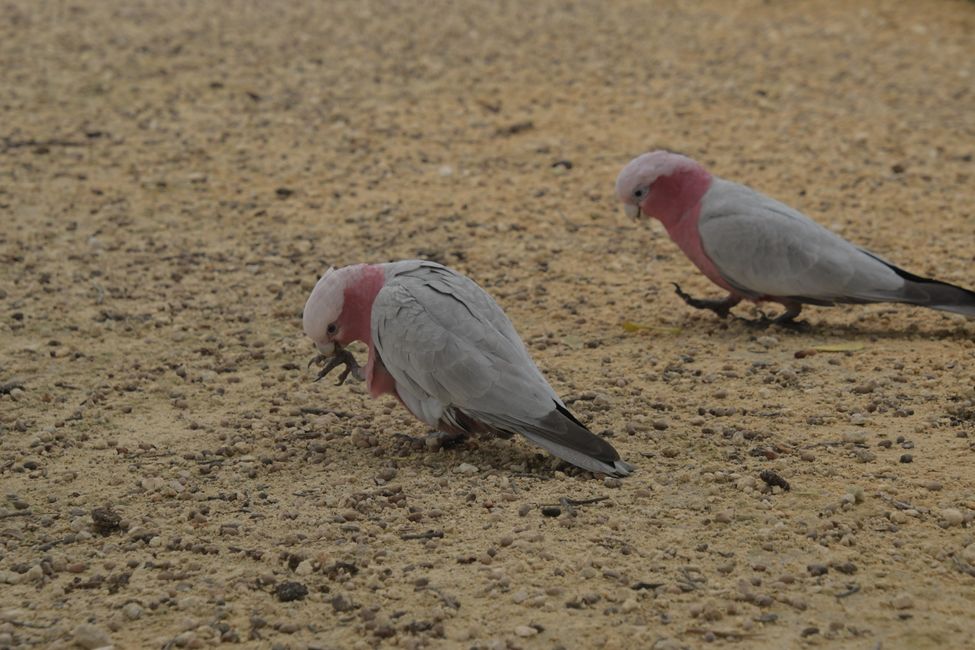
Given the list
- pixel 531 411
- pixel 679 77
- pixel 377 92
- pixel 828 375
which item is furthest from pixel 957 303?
pixel 377 92

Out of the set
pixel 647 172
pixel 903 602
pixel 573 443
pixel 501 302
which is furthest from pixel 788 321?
pixel 903 602

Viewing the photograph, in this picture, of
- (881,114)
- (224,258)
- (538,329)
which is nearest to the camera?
(538,329)

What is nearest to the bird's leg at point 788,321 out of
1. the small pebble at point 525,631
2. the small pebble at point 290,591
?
the small pebble at point 525,631

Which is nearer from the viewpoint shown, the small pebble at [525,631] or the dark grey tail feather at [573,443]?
the small pebble at [525,631]

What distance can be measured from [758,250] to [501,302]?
1.31 metres

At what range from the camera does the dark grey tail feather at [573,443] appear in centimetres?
402

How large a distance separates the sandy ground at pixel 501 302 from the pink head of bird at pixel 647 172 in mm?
588

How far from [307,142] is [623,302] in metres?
3.13

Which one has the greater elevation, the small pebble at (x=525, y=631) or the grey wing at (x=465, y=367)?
the grey wing at (x=465, y=367)

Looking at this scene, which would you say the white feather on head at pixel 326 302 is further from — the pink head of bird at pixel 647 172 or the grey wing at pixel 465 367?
the pink head of bird at pixel 647 172

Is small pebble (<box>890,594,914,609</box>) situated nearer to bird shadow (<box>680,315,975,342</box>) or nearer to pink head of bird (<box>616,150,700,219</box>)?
bird shadow (<box>680,315,975,342</box>)

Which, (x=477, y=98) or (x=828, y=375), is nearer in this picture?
(x=828, y=375)

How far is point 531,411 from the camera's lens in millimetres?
4105

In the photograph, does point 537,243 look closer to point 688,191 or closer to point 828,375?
point 688,191
